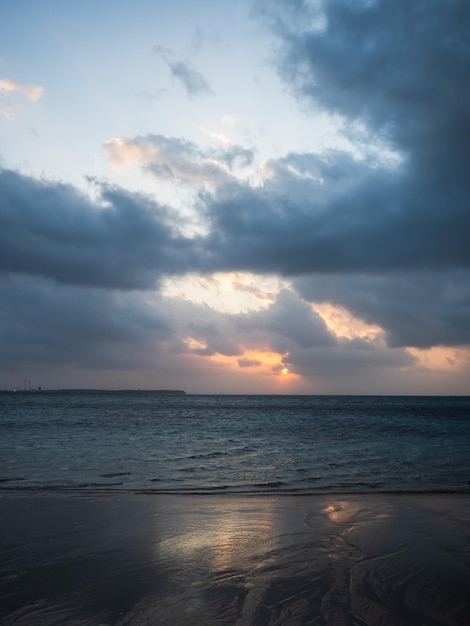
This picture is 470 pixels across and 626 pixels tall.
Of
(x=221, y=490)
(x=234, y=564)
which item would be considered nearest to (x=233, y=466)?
(x=221, y=490)

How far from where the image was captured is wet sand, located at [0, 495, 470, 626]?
6270 millimetres

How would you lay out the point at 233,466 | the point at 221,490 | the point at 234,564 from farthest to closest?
the point at 233,466 < the point at 221,490 < the point at 234,564

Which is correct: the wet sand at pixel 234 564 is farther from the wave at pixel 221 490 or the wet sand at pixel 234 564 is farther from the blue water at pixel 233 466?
the blue water at pixel 233 466

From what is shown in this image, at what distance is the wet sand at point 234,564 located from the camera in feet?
20.6

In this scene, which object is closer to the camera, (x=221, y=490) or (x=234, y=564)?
(x=234, y=564)

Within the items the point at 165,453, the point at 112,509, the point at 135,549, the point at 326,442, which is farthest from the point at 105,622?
the point at 326,442

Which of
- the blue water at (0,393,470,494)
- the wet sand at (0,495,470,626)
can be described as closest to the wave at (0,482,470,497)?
the blue water at (0,393,470,494)

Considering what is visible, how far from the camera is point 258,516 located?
1180cm

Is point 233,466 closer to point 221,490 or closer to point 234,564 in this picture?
point 221,490


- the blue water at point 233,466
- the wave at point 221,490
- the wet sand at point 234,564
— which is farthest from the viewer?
the blue water at point 233,466

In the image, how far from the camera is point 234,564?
26.4ft

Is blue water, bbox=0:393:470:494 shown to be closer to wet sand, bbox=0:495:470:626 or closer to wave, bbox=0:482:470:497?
wave, bbox=0:482:470:497

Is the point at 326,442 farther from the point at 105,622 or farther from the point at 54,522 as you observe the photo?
the point at 105,622

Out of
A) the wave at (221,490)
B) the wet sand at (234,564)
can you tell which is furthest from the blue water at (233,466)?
the wet sand at (234,564)
